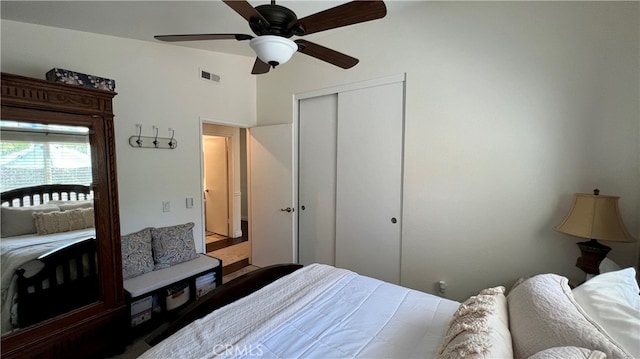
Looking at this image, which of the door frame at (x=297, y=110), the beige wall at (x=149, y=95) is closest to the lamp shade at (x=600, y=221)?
the door frame at (x=297, y=110)

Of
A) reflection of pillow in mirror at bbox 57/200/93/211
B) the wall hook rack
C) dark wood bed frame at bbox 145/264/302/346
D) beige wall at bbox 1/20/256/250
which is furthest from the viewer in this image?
the wall hook rack

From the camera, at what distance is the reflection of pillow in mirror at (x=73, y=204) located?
5.84 ft

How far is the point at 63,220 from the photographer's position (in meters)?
1.79

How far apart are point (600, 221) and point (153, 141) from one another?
3550 mm

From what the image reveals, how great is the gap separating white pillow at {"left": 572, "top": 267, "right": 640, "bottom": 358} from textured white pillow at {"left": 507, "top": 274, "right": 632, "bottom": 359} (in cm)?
4

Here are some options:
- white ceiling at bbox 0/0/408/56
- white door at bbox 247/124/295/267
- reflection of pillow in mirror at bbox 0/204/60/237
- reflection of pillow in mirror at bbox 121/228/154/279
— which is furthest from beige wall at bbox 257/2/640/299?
reflection of pillow in mirror at bbox 0/204/60/237

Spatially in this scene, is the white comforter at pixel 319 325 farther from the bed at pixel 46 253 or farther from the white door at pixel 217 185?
the white door at pixel 217 185

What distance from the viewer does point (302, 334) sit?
1224mm

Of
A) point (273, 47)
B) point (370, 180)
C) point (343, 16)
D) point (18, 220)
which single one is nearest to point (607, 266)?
point (370, 180)

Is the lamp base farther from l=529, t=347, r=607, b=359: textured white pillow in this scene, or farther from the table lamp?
l=529, t=347, r=607, b=359: textured white pillow

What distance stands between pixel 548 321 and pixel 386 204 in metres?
1.75

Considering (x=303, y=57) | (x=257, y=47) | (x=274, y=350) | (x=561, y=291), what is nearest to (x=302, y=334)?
(x=274, y=350)

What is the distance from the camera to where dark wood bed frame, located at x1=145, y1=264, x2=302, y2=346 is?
4.65ft

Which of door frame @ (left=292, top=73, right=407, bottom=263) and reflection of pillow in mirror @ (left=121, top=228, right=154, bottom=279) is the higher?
door frame @ (left=292, top=73, right=407, bottom=263)
